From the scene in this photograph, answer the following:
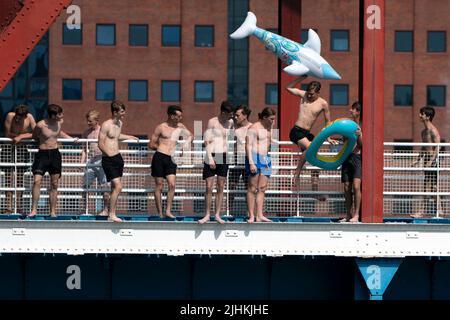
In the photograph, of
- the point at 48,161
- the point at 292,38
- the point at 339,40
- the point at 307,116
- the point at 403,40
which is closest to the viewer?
the point at 48,161

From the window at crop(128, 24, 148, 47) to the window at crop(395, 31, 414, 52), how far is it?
17284 mm

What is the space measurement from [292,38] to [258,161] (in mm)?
4847

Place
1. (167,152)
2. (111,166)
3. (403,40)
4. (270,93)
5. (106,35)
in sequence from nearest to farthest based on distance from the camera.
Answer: (111,166)
(167,152)
(270,93)
(106,35)
(403,40)

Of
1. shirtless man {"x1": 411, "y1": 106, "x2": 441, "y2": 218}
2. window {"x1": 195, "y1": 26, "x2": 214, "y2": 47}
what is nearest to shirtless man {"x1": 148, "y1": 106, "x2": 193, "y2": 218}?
shirtless man {"x1": 411, "y1": 106, "x2": 441, "y2": 218}

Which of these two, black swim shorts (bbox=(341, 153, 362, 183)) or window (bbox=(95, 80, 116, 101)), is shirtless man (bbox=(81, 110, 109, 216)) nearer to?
black swim shorts (bbox=(341, 153, 362, 183))

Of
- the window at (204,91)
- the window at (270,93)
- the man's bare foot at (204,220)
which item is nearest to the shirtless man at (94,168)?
the man's bare foot at (204,220)

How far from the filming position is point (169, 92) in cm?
8050

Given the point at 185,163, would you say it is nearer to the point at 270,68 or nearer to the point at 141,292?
the point at 141,292

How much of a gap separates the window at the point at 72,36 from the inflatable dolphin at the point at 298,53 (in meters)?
63.6

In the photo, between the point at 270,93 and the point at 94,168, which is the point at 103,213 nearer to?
the point at 94,168

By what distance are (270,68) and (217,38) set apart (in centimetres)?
416

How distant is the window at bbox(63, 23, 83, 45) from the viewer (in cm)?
8038

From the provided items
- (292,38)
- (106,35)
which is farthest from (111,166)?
(106,35)

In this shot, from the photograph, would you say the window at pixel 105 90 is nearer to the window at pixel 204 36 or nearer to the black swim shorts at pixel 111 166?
the window at pixel 204 36
